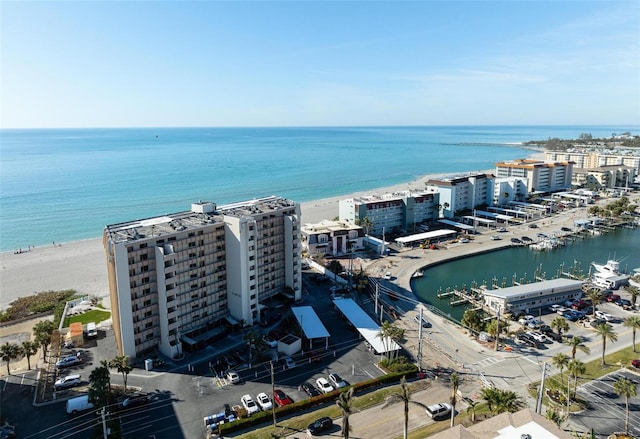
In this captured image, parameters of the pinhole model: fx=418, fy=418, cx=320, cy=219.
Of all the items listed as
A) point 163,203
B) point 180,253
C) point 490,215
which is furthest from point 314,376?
point 163,203

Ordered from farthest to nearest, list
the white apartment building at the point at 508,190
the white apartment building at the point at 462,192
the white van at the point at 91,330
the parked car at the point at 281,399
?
the white apartment building at the point at 508,190 → the white apartment building at the point at 462,192 → the white van at the point at 91,330 → the parked car at the point at 281,399

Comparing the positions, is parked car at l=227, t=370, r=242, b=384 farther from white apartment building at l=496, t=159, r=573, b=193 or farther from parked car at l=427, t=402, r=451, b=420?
white apartment building at l=496, t=159, r=573, b=193

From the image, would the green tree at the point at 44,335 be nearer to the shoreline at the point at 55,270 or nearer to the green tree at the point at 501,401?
the shoreline at the point at 55,270

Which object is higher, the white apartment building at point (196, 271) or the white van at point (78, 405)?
the white apartment building at point (196, 271)

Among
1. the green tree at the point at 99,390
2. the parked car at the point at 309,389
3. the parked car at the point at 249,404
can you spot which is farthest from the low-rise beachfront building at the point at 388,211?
the green tree at the point at 99,390

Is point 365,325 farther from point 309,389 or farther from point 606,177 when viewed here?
point 606,177

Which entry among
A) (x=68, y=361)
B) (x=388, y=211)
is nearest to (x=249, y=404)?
(x=68, y=361)
